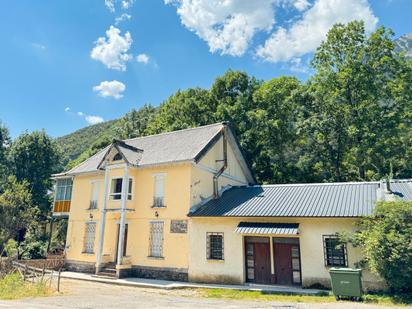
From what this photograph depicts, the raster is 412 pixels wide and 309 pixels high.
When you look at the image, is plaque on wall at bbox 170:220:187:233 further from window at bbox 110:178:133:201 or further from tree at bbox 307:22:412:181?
tree at bbox 307:22:412:181

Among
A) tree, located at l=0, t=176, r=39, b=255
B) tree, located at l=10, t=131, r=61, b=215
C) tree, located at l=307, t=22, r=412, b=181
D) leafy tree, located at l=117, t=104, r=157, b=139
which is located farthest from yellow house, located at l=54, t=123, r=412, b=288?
leafy tree, located at l=117, t=104, r=157, b=139

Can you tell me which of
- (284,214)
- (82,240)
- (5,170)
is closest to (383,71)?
(284,214)

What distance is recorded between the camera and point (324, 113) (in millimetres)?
28734

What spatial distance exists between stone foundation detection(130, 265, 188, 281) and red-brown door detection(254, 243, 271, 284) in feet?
12.8

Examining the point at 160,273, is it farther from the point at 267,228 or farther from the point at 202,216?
the point at 267,228

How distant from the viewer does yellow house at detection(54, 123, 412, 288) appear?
14.7 metres

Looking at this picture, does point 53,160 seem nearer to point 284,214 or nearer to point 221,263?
point 221,263

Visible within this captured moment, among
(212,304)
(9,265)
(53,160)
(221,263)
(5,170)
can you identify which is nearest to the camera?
(212,304)

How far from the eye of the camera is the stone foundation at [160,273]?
16828 millimetres

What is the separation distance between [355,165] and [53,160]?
37527 mm

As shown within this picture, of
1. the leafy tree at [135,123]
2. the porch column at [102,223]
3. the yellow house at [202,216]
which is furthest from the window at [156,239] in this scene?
the leafy tree at [135,123]

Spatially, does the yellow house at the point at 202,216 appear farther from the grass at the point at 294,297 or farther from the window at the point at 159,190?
the grass at the point at 294,297

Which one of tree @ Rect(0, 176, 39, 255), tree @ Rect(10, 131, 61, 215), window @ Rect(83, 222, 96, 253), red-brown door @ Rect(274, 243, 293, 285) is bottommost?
red-brown door @ Rect(274, 243, 293, 285)

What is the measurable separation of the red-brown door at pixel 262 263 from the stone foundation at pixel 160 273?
3.91 meters
